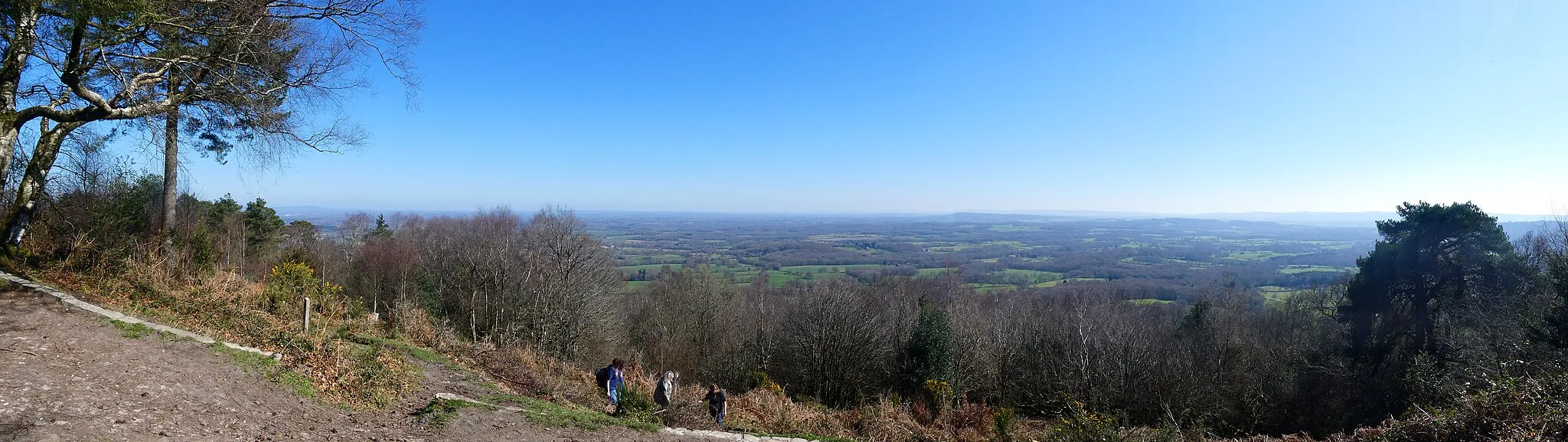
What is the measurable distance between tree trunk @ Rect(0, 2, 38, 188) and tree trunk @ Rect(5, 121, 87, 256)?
1380 mm

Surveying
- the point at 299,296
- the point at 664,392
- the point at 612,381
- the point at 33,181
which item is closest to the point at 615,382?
the point at 612,381

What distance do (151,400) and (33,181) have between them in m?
7.22

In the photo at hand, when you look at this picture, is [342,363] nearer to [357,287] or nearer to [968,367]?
[968,367]

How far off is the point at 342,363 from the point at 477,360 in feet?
15.7

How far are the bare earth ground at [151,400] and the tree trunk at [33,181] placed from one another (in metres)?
2.84

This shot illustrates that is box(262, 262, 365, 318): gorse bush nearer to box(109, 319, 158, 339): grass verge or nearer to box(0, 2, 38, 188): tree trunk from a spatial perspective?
box(109, 319, 158, 339): grass verge

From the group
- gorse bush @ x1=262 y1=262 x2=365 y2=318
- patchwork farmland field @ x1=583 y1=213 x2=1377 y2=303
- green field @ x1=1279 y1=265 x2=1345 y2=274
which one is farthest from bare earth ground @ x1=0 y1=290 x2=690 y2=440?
green field @ x1=1279 y1=265 x2=1345 y2=274

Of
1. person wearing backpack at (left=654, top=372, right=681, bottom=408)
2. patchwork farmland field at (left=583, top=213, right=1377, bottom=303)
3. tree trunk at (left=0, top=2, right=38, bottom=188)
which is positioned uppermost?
tree trunk at (left=0, top=2, right=38, bottom=188)

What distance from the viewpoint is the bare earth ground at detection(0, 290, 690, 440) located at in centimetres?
441

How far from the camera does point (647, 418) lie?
8188 mm

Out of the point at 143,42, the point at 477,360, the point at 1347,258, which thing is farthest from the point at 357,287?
the point at 1347,258

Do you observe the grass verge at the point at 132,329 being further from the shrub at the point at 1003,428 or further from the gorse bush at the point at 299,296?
the shrub at the point at 1003,428

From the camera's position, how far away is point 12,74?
22.7ft

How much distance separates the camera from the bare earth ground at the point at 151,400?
441 cm
